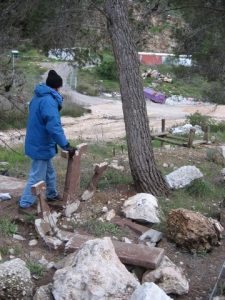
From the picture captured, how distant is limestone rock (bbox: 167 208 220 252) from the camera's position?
495cm

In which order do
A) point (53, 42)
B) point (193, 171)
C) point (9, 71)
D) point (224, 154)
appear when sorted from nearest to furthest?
1. point (193, 171)
2. point (53, 42)
3. point (224, 154)
4. point (9, 71)

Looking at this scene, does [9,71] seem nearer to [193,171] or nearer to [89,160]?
[89,160]

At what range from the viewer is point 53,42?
306 inches

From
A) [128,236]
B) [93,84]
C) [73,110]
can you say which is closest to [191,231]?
[128,236]

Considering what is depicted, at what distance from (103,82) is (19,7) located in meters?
29.2

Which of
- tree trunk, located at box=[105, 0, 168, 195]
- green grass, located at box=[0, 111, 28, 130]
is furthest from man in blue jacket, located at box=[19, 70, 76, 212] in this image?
green grass, located at box=[0, 111, 28, 130]

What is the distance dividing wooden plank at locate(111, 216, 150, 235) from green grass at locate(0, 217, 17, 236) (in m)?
1.03

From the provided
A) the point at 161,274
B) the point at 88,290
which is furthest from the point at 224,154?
the point at 88,290

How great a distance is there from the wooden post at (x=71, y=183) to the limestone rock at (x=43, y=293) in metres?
1.69

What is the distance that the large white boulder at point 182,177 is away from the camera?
6746 millimetres

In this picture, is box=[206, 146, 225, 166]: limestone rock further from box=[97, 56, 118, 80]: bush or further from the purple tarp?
box=[97, 56, 118, 80]: bush

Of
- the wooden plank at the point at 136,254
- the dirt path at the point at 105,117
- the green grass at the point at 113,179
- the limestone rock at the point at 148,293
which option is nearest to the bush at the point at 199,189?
the green grass at the point at 113,179

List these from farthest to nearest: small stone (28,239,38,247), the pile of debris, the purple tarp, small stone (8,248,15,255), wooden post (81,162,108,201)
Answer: the pile of debris < the purple tarp < wooden post (81,162,108,201) < small stone (28,239,38,247) < small stone (8,248,15,255)

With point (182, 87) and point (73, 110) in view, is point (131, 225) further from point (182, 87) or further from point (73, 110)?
point (182, 87)
